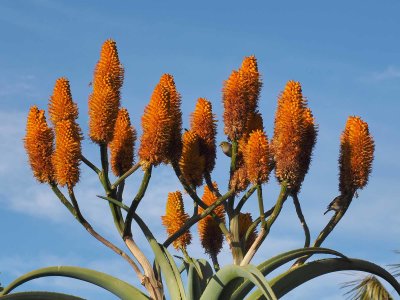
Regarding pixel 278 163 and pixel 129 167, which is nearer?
pixel 278 163

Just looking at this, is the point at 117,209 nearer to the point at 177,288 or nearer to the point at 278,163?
the point at 177,288

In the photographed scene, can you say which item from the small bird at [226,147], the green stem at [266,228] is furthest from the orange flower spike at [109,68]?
the green stem at [266,228]

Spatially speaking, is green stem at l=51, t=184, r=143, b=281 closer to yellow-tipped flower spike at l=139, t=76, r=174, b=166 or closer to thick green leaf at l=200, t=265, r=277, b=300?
yellow-tipped flower spike at l=139, t=76, r=174, b=166

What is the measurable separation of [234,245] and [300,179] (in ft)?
3.02

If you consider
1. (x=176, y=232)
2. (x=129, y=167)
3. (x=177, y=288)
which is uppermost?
(x=129, y=167)

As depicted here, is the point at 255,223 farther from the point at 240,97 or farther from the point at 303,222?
the point at 240,97

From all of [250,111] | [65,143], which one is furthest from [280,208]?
[65,143]

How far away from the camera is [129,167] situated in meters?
9.20

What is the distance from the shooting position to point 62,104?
29.3 ft

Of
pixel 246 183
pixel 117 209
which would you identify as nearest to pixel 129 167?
pixel 117 209

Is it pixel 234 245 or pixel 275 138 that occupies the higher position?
pixel 275 138

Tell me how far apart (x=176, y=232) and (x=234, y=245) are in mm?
560

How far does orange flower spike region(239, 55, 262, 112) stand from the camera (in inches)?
357

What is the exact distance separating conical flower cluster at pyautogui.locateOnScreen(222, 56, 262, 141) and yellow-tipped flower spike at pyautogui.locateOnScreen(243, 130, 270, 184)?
387 millimetres
